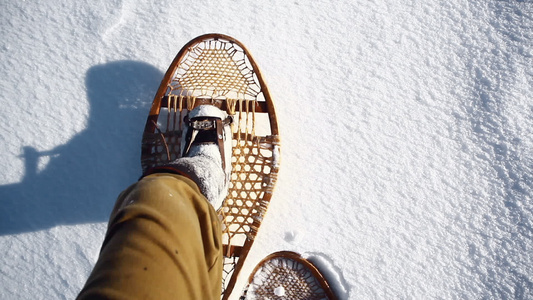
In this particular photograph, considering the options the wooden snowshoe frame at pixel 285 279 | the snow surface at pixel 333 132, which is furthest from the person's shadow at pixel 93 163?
the wooden snowshoe frame at pixel 285 279

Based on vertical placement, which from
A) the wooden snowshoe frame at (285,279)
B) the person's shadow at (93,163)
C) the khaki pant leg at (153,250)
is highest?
the khaki pant leg at (153,250)

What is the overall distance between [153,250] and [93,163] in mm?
842

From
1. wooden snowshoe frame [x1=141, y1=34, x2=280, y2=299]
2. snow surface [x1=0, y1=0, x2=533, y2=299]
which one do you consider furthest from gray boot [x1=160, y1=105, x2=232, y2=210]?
snow surface [x1=0, y1=0, x2=533, y2=299]

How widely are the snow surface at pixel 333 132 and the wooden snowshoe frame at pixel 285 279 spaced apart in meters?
0.04

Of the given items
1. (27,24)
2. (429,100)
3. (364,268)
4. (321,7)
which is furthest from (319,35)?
(27,24)

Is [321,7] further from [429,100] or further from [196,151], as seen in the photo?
[196,151]

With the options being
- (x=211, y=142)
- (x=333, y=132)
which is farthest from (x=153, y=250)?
(x=333, y=132)

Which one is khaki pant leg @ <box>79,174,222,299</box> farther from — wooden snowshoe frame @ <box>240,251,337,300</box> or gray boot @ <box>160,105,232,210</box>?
wooden snowshoe frame @ <box>240,251,337,300</box>

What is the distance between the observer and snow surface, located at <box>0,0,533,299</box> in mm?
1024

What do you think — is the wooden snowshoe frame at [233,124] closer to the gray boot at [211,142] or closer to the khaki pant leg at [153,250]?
the gray boot at [211,142]

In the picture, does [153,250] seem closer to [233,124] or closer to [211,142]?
[211,142]

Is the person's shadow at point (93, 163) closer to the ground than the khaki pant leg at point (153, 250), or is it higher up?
closer to the ground

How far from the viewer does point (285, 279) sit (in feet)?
3.39

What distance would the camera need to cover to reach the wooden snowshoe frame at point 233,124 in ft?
3.35
